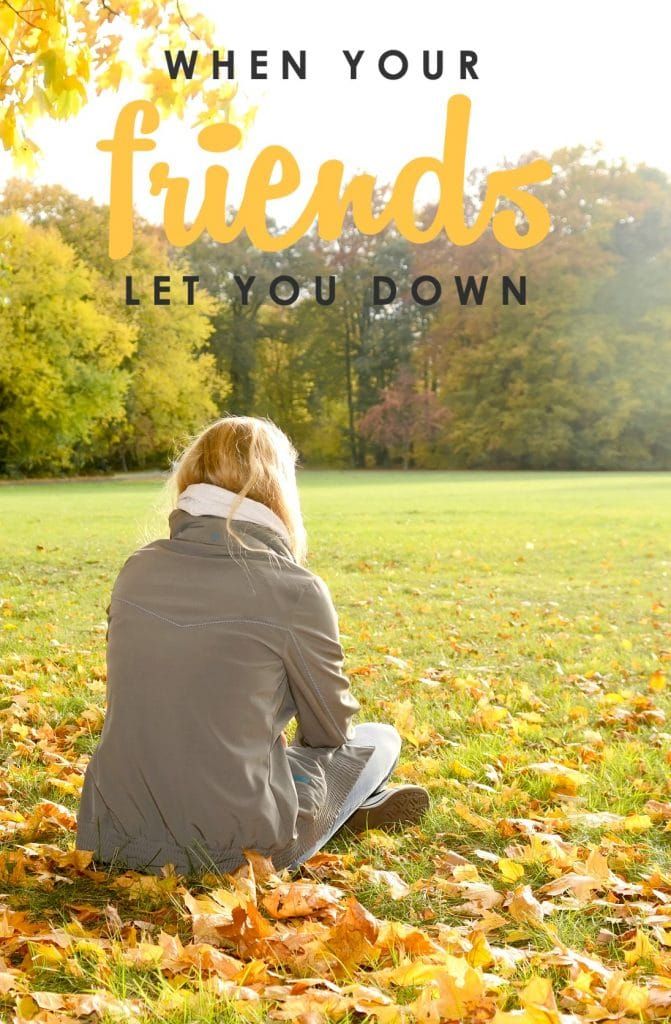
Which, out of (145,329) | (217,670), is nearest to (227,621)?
(217,670)

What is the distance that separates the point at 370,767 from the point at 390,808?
0.20 meters

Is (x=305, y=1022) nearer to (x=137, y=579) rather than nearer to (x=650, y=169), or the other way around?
(x=137, y=579)

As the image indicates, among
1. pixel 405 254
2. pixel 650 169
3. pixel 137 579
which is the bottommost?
pixel 137 579

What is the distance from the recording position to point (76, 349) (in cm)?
4228

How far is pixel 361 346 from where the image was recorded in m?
57.5

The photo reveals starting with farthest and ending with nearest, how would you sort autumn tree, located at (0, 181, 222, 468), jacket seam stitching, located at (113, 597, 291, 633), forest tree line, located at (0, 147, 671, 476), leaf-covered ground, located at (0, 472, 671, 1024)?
autumn tree, located at (0, 181, 222, 468) → forest tree line, located at (0, 147, 671, 476) → jacket seam stitching, located at (113, 597, 291, 633) → leaf-covered ground, located at (0, 472, 671, 1024)

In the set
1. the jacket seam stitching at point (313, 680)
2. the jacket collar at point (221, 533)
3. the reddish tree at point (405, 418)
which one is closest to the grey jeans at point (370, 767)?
the jacket seam stitching at point (313, 680)

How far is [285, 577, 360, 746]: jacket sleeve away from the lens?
314 cm

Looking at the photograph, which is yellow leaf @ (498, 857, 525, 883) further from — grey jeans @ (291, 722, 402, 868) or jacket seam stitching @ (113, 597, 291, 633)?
jacket seam stitching @ (113, 597, 291, 633)

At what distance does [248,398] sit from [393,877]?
2093 inches

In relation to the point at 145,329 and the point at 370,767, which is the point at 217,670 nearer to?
the point at 370,767

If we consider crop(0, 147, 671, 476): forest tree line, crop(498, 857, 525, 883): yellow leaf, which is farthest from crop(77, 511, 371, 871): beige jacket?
crop(0, 147, 671, 476): forest tree line

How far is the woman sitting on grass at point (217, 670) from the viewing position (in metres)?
3.11

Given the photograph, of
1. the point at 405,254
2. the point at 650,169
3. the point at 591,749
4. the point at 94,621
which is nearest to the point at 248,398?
the point at 405,254
